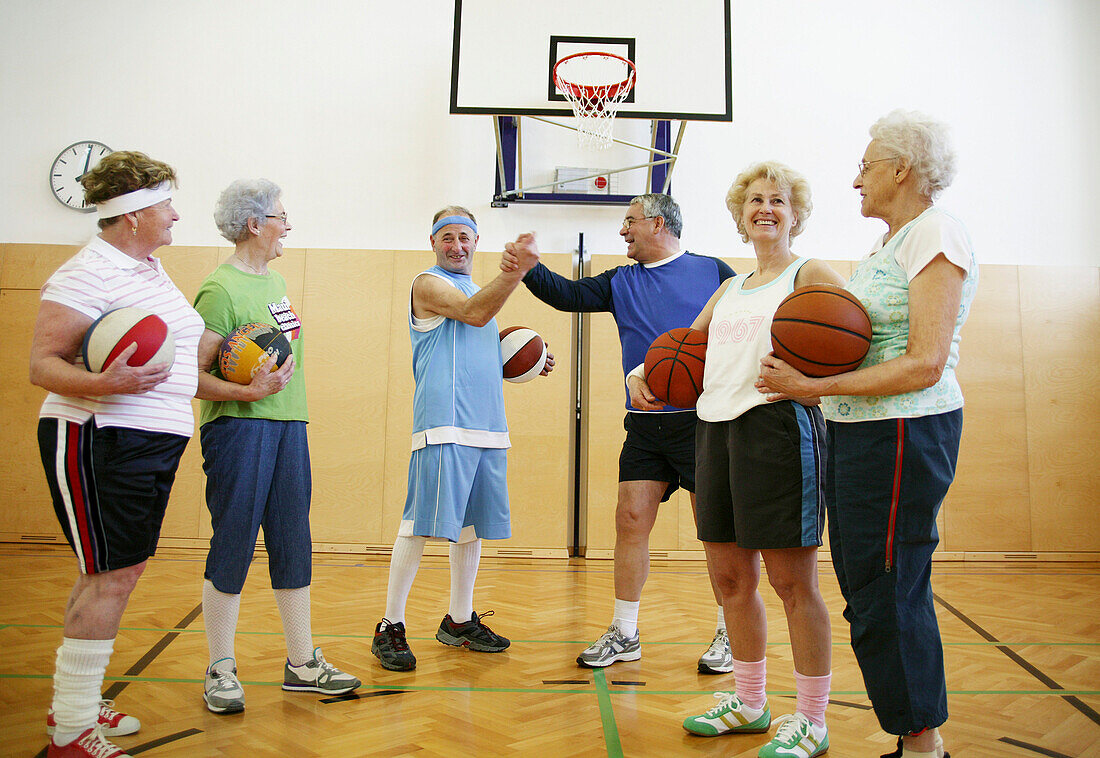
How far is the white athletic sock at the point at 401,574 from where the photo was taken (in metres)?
2.70

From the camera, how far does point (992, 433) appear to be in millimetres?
5559

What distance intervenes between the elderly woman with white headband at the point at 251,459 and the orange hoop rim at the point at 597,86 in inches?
101

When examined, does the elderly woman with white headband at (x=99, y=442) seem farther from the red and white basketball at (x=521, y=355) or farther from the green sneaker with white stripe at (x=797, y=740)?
the green sneaker with white stripe at (x=797, y=740)

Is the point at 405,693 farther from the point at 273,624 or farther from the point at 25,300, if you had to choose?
the point at 25,300

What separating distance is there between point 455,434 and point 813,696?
143 cm

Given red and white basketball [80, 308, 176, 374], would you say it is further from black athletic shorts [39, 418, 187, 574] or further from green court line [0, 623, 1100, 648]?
green court line [0, 623, 1100, 648]

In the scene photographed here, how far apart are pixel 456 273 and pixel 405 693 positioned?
1.51m

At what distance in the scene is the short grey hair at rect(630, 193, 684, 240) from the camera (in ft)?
9.56

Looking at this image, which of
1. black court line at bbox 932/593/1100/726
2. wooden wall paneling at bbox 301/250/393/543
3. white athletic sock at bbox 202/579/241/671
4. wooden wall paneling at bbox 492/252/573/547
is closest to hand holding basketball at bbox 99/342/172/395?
white athletic sock at bbox 202/579/241/671

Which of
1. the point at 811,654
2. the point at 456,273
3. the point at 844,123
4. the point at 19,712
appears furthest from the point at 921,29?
the point at 19,712

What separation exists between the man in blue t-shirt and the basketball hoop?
5.86 feet

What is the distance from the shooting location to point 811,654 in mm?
1810

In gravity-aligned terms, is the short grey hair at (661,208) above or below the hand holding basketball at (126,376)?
above

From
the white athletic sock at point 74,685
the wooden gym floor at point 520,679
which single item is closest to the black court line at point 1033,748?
the wooden gym floor at point 520,679
